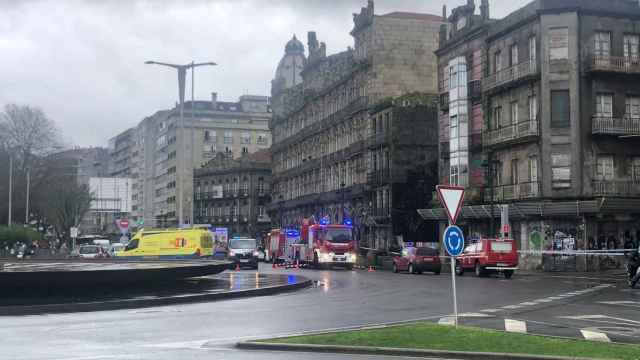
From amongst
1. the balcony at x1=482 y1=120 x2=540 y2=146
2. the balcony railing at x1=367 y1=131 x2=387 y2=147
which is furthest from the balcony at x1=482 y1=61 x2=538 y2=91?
the balcony railing at x1=367 y1=131 x2=387 y2=147

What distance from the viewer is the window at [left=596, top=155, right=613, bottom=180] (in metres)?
51.1

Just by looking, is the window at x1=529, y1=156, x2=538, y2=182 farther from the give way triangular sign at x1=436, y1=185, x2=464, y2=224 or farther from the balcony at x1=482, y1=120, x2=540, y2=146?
the give way triangular sign at x1=436, y1=185, x2=464, y2=224

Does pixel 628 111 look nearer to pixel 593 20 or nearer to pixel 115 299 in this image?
pixel 593 20

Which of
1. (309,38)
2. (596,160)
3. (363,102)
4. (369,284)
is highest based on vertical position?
(309,38)

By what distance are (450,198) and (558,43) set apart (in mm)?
37537

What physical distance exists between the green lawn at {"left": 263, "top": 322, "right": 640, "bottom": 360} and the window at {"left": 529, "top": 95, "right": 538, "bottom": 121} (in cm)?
3924

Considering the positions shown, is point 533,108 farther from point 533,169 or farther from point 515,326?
point 515,326

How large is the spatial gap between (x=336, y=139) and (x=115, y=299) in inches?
2696

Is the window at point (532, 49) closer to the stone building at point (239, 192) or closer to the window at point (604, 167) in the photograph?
the window at point (604, 167)

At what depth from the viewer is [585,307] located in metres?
22.0

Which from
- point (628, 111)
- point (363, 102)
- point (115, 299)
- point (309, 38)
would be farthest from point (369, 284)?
point (309, 38)

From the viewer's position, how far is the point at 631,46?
5272 centimetres

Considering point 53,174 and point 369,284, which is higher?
point 53,174

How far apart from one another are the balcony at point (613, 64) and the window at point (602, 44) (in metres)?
0.30
